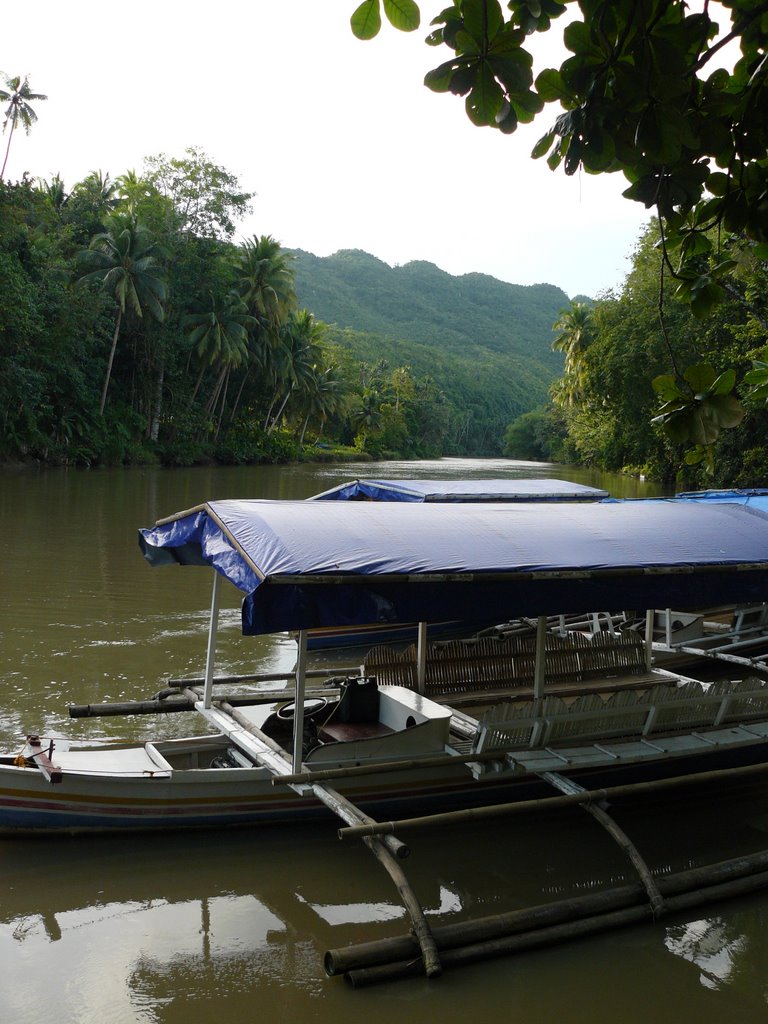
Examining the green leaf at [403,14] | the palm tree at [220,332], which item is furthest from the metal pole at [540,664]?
the palm tree at [220,332]

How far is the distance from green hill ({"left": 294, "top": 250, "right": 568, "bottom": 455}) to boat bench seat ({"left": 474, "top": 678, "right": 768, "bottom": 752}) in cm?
11418

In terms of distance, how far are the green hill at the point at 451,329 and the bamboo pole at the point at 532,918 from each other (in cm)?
11571

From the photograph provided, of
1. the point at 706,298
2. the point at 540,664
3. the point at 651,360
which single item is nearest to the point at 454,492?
the point at 540,664

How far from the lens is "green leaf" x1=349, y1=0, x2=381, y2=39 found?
2518 mm

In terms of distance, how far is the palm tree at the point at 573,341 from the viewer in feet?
190

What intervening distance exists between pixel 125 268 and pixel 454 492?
33.0 metres

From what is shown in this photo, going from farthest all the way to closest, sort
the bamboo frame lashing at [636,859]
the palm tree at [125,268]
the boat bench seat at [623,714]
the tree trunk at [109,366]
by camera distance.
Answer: the tree trunk at [109,366], the palm tree at [125,268], the boat bench seat at [623,714], the bamboo frame lashing at [636,859]

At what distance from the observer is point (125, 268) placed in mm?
41781

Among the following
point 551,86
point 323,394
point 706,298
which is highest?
point 323,394

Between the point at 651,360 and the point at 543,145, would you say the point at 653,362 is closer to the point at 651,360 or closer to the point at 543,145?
the point at 651,360

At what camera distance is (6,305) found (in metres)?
30.2

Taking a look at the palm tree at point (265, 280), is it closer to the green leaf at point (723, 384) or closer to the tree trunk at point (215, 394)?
the tree trunk at point (215, 394)

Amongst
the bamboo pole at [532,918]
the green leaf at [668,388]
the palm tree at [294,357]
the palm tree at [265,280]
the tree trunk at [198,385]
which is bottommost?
the bamboo pole at [532,918]

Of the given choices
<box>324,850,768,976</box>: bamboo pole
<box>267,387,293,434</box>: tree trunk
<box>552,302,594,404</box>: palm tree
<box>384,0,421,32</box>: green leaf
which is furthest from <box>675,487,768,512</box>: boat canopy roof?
<box>267,387,293,434</box>: tree trunk
